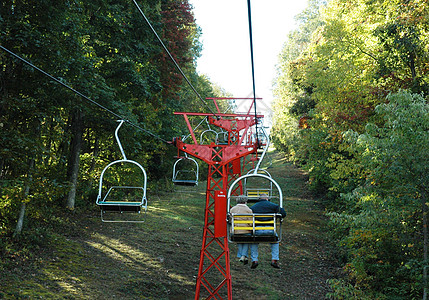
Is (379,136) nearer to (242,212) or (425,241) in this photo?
(425,241)

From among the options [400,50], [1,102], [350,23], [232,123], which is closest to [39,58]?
[1,102]

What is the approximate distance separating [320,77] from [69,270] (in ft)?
52.6

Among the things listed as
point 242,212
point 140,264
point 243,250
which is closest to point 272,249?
point 243,250

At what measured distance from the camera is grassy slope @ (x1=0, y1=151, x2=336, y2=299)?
38.7ft

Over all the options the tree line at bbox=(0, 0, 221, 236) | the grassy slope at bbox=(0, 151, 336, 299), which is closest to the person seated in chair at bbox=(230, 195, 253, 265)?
the tree line at bbox=(0, 0, 221, 236)

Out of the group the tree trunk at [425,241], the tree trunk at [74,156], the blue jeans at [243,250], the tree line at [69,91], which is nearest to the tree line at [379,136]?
the tree trunk at [425,241]

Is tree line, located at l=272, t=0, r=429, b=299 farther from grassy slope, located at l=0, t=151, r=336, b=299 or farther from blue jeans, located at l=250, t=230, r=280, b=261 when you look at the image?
blue jeans, located at l=250, t=230, r=280, b=261

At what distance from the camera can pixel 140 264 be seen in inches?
609

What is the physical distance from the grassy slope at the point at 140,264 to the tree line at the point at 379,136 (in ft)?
6.31

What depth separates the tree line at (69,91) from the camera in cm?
1127

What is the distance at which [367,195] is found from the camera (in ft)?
43.8

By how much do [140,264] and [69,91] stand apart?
280 inches

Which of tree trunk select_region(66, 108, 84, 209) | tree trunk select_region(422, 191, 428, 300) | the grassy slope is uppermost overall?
tree trunk select_region(66, 108, 84, 209)

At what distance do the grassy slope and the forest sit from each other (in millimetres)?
718
